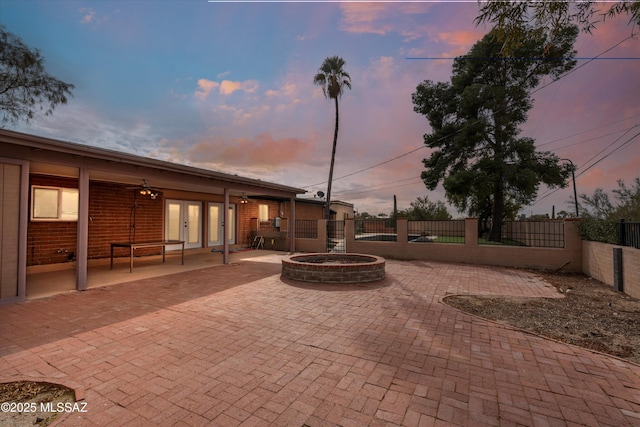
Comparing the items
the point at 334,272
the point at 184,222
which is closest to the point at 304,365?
the point at 334,272

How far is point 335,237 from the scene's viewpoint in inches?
562

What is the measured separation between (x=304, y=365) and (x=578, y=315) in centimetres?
476

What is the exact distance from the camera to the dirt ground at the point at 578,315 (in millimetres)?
3436

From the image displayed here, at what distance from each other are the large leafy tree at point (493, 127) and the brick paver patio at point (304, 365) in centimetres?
1222

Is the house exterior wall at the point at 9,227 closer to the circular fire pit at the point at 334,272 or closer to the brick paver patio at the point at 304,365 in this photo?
the brick paver patio at the point at 304,365

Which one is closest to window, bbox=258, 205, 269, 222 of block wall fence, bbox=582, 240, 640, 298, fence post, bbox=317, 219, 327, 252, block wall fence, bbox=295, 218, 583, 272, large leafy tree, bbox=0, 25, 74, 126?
block wall fence, bbox=295, 218, 583, 272

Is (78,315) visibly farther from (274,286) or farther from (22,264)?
(274,286)

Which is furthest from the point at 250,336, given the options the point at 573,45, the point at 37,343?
the point at 573,45

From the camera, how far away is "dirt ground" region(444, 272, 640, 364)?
344 centimetres

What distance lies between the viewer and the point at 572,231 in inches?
332

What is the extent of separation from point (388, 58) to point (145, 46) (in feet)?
28.3

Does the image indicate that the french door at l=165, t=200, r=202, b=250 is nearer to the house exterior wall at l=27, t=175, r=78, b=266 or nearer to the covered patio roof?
the house exterior wall at l=27, t=175, r=78, b=266

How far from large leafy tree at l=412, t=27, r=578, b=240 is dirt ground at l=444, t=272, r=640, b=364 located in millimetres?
8961

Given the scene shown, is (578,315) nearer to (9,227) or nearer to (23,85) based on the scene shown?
(9,227)
